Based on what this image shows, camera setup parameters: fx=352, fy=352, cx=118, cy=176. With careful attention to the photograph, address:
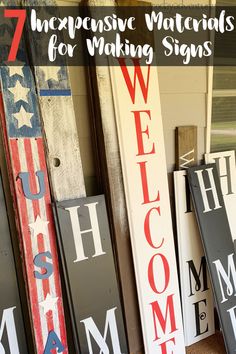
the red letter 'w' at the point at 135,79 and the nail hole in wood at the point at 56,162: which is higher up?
the red letter 'w' at the point at 135,79

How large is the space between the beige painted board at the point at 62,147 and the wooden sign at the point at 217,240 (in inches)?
24.1

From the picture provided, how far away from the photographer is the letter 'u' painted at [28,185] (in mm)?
1277

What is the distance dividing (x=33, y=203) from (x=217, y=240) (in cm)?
96

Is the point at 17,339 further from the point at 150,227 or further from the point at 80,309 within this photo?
the point at 150,227

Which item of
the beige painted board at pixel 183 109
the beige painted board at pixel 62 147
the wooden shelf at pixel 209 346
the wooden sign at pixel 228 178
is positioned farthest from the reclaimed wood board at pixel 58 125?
the wooden shelf at pixel 209 346

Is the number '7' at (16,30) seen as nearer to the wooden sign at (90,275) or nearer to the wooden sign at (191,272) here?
the wooden sign at (90,275)

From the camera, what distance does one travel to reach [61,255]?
1.35m

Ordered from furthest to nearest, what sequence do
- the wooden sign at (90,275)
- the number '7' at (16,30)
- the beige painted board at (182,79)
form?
the beige painted board at (182,79)
the wooden sign at (90,275)
the number '7' at (16,30)

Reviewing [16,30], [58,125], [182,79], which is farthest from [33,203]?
[182,79]

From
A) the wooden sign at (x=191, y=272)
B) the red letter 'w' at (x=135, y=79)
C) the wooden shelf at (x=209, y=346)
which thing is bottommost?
the wooden shelf at (x=209, y=346)

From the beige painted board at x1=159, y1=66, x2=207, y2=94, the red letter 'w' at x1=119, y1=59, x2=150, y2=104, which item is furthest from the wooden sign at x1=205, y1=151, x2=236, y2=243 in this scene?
the red letter 'w' at x1=119, y1=59, x2=150, y2=104

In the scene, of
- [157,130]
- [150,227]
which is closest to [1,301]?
[150,227]

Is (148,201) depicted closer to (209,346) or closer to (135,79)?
(135,79)

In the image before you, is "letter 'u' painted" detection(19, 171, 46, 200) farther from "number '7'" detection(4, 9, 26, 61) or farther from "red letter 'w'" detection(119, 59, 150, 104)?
"red letter 'w'" detection(119, 59, 150, 104)
